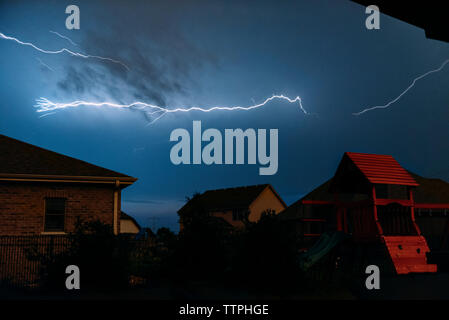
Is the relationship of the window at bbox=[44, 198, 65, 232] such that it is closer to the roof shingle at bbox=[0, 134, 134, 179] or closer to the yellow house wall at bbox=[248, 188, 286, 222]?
the roof shingle at bbox=[0, 134, 134, 179]

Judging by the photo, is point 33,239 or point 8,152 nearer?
point 33,239

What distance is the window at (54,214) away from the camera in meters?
16.7

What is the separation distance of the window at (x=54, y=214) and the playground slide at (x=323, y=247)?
31.8 feet

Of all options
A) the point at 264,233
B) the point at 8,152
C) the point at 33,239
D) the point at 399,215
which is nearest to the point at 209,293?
the point at 264,233

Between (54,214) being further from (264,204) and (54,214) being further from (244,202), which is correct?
(264,204)

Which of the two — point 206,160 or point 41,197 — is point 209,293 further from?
point 41,197

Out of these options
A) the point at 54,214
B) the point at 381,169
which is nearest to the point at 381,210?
the point at 381,169

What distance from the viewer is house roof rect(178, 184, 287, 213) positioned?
153ft

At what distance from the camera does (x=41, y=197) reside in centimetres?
1650

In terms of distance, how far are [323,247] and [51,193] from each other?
10509 mm

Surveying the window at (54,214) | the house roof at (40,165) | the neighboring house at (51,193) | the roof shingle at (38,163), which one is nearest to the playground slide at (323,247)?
the neighboring house at (51,193)

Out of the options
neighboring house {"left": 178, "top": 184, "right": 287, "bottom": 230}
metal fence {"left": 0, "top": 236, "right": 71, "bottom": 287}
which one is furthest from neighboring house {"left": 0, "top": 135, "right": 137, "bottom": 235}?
neighboring house {"left": 178, "top": 184, "right": 287, "bottom": 230}
